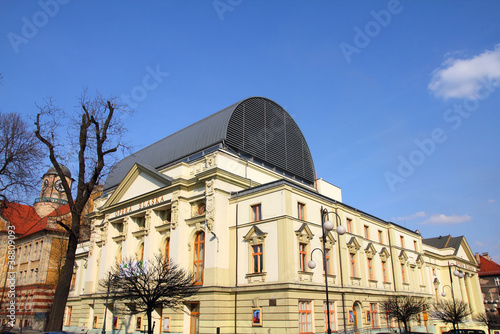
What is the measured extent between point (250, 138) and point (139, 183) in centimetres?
1290

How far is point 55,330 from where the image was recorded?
20.5 metres

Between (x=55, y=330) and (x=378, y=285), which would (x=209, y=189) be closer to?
(x=55, y=330)

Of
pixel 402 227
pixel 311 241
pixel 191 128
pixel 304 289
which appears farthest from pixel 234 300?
pixel 402 227

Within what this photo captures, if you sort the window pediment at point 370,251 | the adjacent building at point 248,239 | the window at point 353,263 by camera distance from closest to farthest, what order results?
the adjacent building at point 248,239 < the window at point 353,263 < the window pediment at point 370,251

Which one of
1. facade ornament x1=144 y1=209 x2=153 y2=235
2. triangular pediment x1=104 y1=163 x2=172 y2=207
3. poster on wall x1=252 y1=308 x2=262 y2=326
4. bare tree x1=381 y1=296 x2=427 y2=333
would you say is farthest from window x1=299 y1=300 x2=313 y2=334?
facade ornament x1=144 y1=209 x2=153 y2=235

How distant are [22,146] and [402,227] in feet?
134

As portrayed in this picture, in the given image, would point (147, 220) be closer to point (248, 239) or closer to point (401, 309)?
point (248, 239)

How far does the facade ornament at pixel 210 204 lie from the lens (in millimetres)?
31797

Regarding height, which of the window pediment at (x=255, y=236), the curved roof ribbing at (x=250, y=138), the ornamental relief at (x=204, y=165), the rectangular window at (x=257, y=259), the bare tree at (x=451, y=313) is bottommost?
the bare tree at (x=451, y=313)

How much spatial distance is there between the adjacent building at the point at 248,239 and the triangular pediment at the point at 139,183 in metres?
0.13

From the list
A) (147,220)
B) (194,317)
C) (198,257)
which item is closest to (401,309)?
(194,317)

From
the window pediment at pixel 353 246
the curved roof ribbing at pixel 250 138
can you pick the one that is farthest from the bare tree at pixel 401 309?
the curved roof ribbing at pixel 250 138

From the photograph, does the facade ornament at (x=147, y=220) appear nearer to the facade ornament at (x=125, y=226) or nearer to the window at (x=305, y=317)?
the facade ornament at (x=125, y=226)

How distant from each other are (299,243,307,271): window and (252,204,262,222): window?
4.04 m
